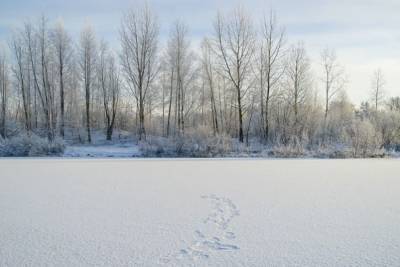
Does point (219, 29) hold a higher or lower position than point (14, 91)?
higher

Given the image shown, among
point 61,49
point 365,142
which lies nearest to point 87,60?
point 61,49

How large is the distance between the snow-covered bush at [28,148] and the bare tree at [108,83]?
37.9 ft

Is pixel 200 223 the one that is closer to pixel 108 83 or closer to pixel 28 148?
pixel 28 148

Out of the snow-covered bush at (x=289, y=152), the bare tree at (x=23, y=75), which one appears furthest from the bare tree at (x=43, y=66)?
the snow-covered bush at (x=289, y=152)

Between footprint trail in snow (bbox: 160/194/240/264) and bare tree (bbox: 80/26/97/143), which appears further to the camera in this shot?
bare tree (bbox: 80/26/97/143)

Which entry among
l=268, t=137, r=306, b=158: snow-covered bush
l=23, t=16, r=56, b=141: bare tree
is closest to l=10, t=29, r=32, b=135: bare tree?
l=23, t=16, r=56, b=141: bare tree

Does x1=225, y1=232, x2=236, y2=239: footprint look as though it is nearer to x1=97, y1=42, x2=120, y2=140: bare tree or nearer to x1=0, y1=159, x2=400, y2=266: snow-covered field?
x1=0, y1=159, x2=400, y2=266: snow-covered field

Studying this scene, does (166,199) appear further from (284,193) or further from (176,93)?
(176,93)

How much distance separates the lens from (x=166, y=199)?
4.32 metres

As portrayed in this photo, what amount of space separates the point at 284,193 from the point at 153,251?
2.94 m

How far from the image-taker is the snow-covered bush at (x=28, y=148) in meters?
13.6

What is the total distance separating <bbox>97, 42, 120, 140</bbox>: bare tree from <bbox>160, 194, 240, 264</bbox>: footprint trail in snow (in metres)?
23.7

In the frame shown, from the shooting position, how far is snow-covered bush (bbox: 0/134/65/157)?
1362 centimetres

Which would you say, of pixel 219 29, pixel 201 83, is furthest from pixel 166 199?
pixel 201 83
